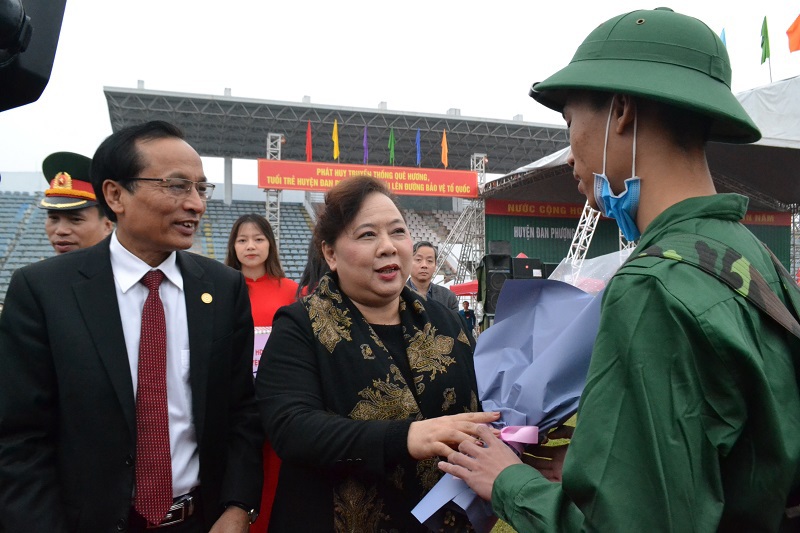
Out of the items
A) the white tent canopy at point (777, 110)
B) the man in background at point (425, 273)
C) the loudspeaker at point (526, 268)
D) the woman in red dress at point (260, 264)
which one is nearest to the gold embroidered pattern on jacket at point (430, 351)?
the woman in red dress at point (260, 264)

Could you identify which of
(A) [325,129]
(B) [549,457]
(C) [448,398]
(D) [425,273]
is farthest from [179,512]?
(A) [325,129]

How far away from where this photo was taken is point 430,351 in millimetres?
1838

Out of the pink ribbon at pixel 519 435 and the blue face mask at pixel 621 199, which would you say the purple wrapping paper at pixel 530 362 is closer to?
the pink ribbon at pixel 519 435

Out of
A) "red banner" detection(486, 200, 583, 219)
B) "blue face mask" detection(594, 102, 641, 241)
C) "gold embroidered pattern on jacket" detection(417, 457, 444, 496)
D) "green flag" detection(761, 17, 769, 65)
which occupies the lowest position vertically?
"gold embroidered pattern on jacket" detection(417, 457, 444, 496)

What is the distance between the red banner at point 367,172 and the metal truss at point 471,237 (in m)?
0.72

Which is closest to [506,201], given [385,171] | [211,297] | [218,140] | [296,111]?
[385,171]

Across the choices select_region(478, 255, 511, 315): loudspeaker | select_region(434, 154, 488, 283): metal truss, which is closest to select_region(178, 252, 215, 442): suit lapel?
select_region(478, 255, 511, 315): loudspeaker

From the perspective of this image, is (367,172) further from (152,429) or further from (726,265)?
(726,265)

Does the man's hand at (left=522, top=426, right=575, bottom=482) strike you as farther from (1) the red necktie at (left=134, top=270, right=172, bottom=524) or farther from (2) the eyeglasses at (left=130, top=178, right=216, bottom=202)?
(2) the eyeglasses at (left=130, top=178, right=216, bottom=202)

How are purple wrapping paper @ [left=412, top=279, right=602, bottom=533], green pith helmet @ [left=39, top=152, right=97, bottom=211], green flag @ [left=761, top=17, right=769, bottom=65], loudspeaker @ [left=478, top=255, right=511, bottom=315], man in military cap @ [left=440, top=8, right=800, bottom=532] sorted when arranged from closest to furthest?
1. man in military cap @ [left=440, top=8, right=800, bottom=532]
2. purple wrapping paper @ [left=412, top=279, right=602, bottom=533]
3. green pith helmet @ [left=39, top=152, right=97, bottom=211]
4. loudspeaker @ [left=478, top=255, right=511, bottom=315]
5. green flag @ [left=761, top=17, right=769, bottom=65]

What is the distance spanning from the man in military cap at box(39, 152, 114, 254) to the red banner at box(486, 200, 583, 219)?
62.0 feet

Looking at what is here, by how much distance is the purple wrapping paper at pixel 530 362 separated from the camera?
1.28 meters

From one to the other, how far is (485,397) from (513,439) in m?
0.19

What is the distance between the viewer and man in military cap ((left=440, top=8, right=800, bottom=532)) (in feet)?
2.74
